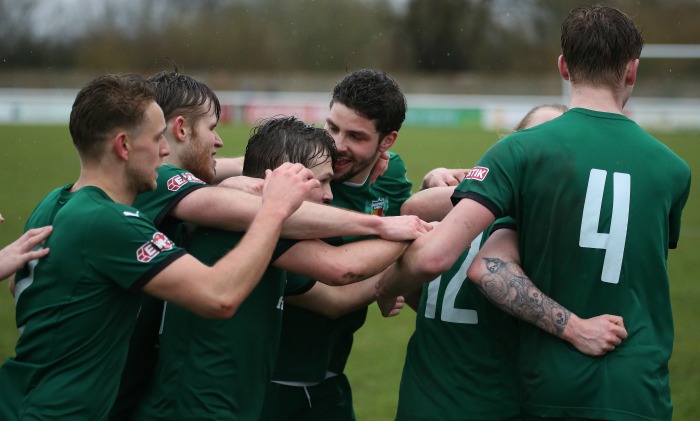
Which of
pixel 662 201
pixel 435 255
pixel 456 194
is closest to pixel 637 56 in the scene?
pixel 662 201

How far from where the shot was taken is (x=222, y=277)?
9.75 feet

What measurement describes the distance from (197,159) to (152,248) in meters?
0.92

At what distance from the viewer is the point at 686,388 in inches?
286

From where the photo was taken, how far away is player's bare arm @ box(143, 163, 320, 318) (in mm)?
2955

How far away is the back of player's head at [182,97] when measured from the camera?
12.5 feet

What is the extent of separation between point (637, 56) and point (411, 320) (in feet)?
22.8

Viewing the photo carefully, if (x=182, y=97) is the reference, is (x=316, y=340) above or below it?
below

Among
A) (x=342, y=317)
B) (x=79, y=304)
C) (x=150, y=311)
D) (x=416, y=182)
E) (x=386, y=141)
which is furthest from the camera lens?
(x=416, y=182)

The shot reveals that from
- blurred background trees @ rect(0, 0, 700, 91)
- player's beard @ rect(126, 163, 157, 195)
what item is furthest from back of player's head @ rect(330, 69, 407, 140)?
blurred background trees @ rect(0, 0, 700, 91)

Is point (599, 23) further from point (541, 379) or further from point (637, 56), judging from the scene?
point (541, 379)

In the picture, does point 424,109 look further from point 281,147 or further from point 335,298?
point 281,147

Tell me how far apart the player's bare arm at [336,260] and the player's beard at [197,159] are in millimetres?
741

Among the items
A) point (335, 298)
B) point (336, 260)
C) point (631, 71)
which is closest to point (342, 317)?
point (335, 298)

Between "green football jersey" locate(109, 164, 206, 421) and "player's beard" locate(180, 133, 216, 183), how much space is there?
27 cm
